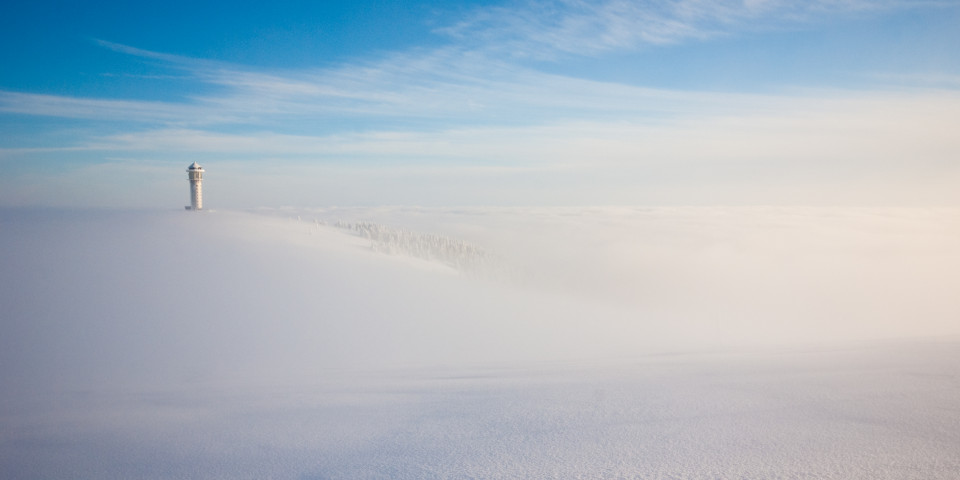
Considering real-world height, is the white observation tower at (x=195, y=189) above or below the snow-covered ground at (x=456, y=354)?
above

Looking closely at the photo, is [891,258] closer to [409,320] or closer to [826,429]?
[409,320]

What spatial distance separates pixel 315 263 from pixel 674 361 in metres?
7.23

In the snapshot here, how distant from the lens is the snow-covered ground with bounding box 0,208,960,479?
8.96ft

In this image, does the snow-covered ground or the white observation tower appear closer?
the snow-covered ground

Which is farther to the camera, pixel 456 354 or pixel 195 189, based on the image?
pixel 195 189

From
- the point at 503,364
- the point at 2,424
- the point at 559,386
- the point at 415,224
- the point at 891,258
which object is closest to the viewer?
the point at 2,424

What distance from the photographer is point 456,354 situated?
6480 mm

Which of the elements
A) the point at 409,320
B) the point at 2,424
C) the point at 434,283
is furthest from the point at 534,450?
the point at 434,283

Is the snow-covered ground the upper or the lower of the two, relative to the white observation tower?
lower

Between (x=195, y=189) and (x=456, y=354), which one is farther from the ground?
(x=195, y=189)

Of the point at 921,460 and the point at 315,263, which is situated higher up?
the point at 315,263

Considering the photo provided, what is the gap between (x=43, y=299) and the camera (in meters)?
7.26

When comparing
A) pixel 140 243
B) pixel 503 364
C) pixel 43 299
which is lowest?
pixel 503 364

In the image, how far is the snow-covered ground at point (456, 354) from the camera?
108 inches
